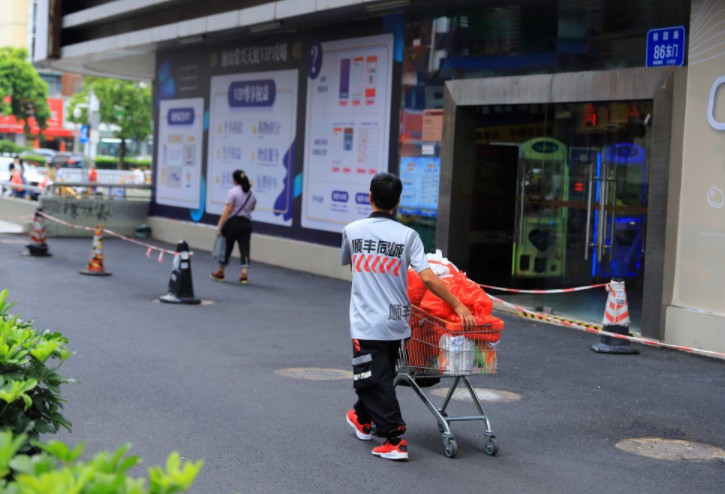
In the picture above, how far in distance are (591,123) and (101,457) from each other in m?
12.7

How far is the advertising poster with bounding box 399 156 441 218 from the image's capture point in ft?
55.1

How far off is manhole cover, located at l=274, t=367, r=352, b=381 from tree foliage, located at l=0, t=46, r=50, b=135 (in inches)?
2525

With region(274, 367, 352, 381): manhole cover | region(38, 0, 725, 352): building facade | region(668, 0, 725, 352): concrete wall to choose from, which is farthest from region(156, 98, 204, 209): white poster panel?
region(274, 367, 352, 381): manhole cover

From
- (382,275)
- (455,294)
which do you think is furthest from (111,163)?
(382,275)

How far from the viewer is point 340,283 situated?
1814cm

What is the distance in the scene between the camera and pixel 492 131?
1631 cm

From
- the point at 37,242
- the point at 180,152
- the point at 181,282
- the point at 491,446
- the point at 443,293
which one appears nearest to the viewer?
the point at 443,293

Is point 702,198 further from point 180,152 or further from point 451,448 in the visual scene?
point 180,152

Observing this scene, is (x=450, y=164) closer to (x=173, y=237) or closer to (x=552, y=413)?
(x=552, y=413)

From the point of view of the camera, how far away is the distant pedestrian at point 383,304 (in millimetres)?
6734

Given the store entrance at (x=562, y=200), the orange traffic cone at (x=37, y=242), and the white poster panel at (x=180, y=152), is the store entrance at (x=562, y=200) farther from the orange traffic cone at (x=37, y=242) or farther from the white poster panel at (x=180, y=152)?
the white poster panel at (x=180, y=152)

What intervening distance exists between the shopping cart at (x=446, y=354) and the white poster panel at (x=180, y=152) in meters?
18.1

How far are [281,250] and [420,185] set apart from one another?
451 cm

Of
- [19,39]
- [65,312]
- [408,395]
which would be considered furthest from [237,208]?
[19,39]
